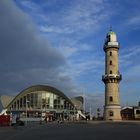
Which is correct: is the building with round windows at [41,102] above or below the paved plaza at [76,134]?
above

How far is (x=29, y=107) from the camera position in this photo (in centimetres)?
14462

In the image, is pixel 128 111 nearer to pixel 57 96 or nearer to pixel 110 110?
pixel 57 96

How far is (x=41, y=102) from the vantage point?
471 feet

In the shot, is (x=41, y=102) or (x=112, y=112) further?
(x=41, y=102)

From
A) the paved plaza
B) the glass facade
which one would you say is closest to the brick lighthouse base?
the glass facade

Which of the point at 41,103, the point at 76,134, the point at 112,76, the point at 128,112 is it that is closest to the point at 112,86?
the point at 112,76

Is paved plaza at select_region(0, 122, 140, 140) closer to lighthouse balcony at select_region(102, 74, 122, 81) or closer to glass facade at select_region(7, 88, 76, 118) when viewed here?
lighthouse balcony at select_region(102, 74, 122, 81)

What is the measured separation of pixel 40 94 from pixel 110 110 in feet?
179

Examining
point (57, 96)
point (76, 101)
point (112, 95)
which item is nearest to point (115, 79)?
point (112, 95)

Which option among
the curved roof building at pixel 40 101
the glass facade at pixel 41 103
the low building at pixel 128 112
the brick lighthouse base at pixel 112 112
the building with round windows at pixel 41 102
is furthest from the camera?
the curved roof building at pixel 40 101

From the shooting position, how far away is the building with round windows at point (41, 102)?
471ft

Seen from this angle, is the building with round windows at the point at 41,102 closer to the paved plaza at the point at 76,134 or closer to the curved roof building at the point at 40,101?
the curved roof building at the point at 40,101

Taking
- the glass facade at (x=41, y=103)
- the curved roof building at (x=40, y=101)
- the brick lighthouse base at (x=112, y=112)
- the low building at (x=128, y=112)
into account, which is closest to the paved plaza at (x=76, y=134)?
the brick lighthouse base at (x=112, y=112)

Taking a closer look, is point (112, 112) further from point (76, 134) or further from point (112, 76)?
point (76, 134)
